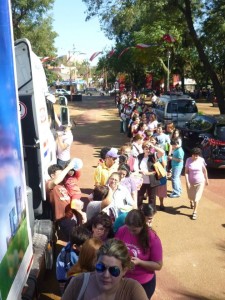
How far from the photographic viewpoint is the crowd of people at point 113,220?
8.57ft

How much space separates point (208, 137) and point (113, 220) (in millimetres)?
6747

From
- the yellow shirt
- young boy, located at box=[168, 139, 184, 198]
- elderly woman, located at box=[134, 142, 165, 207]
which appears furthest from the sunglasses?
young boy, located at box=[168, 139, 184, 198]

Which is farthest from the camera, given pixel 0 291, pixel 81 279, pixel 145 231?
pixel 145 231

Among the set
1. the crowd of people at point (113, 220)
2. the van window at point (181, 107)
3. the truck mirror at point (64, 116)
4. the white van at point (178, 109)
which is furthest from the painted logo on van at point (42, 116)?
the van window at point (181, 107)

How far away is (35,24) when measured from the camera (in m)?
38.2

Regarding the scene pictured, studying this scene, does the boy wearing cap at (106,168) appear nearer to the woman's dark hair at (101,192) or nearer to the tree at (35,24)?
the woman's dark hair at (101,192)

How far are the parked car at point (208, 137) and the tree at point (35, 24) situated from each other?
80.8 ft

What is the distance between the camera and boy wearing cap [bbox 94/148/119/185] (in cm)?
662

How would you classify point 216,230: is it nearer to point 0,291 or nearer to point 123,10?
point 0,291

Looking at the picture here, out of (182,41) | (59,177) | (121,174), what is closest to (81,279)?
(59,177)

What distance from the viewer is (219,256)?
6.12m

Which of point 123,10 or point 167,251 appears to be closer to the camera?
point 167,251

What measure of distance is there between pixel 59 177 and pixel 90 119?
22297mm

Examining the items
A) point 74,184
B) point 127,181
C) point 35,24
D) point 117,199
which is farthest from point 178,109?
point 35,24
